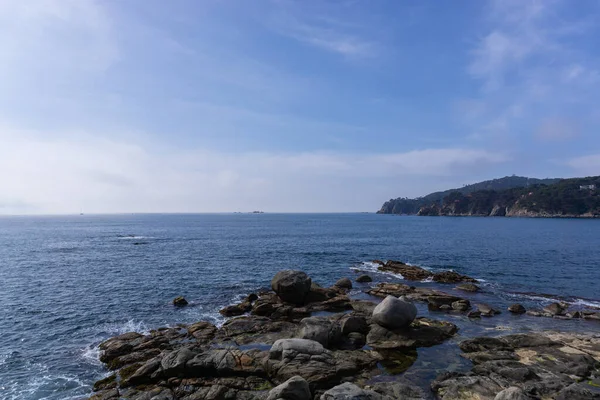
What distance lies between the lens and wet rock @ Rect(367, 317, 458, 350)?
2362 centimetres

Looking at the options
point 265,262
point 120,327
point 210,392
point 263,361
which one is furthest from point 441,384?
point 265,262

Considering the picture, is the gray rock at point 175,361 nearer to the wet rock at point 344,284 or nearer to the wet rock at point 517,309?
the wet rock at point 344,284

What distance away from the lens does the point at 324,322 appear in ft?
81.1

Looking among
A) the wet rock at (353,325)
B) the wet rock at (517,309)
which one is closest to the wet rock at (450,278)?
the wet rock at (517,309)

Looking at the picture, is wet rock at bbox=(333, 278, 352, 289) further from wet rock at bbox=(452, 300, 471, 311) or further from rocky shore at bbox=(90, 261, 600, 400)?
wet rock at bbox=(452, 300, 471, 311)

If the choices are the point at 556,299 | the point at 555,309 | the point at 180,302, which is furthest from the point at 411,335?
the point at 180,302

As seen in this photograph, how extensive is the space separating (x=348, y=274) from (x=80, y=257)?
54161 mm

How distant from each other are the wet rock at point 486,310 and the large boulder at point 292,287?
16.5m

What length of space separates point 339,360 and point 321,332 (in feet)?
9.64

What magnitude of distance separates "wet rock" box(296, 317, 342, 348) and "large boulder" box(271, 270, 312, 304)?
9.20 m

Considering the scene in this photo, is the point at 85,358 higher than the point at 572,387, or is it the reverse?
the point at 572,387

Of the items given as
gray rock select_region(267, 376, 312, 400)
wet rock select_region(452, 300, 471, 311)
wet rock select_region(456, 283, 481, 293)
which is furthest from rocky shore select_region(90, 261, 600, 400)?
wet rock select_region(456, 283, 481, 293)

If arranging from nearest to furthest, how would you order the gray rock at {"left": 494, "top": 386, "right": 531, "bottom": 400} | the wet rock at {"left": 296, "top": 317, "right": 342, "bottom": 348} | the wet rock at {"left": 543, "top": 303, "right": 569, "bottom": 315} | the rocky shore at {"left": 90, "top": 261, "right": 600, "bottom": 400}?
the gray rock at {"left": 494, "top": 386, "right": 531, "bottom": 400} → the rocky shore at {"left": 90, "top": 261, "right": 600, "bottom": 400} → the wet rock at {"left": 296, "top": 317, "right": 342, "bottom": 348} → the wet rock at {"left": 543, "top": 303, "right": 569, "bottom": 315}

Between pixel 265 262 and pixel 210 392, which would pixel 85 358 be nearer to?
pixel 210 392
